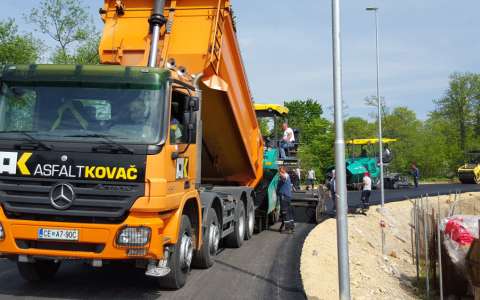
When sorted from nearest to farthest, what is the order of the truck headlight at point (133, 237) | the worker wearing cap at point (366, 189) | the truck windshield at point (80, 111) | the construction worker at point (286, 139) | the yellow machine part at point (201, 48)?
the truck headlight at point (133, 237), the truck windshield at point (80, 111), the yellow machine part at point (201, 48), the construction worker at point (286, 139), the worker wearing cap at point (366, 189)

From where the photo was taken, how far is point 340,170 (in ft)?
19.6

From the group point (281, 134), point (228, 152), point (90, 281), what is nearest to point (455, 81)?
point (281, 134)

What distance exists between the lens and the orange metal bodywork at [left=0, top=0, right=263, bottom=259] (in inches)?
207

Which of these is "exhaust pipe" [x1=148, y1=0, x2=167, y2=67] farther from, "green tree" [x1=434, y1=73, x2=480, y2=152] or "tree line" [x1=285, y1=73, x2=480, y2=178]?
"green tree" [x1=434, y1=73, x2=480, y2=152]

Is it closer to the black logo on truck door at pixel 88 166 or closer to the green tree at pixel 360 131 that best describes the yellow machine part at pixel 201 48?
the black logo on truck door at pixel 88 166

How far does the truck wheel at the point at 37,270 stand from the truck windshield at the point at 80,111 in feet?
6.50

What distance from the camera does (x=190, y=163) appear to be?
661 centimetres

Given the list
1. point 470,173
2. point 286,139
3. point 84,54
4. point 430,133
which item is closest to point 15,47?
point 84,54

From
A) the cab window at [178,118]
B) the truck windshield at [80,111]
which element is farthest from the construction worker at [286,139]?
the truck windshield at [80,111]

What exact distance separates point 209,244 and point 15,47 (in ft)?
71.2

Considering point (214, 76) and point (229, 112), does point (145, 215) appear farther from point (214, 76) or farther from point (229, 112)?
point (229, 112)

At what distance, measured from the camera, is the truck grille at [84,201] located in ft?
17.2

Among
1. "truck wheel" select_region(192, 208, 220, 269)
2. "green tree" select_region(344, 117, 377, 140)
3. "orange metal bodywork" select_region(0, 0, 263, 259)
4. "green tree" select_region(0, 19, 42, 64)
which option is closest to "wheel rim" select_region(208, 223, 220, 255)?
"truck wheel" select_region(192, 208, 220, 269)

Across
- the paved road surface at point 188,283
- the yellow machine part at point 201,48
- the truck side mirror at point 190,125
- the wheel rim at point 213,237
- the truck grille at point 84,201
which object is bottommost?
the paved road surface at point 188,283
